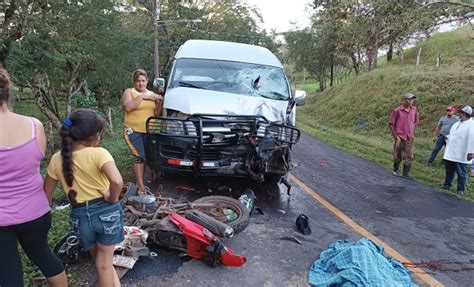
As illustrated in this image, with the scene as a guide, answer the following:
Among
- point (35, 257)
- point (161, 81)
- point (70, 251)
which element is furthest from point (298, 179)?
point (35, 257)

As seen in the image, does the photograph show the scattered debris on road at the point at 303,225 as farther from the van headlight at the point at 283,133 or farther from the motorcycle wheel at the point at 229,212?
the van headlight at the point at 283,133

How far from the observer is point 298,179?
708cm

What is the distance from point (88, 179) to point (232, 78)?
4.10 meters

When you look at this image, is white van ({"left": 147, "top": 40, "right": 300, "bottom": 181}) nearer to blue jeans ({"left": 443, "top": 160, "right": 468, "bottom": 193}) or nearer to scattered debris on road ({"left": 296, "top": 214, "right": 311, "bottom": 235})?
scattered debris on road ({"left": 296, "top": 214, "right": 311, "bottom": 235})

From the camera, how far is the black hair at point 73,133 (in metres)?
2.48

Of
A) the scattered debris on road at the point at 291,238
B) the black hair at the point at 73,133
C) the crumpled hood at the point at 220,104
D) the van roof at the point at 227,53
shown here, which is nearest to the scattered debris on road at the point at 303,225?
the scattered debris on road at the point at 291,238

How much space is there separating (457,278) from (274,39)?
137 feet

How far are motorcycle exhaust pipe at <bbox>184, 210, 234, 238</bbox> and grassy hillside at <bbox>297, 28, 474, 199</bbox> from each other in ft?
18.4

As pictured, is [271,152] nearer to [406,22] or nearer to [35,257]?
[35,257]

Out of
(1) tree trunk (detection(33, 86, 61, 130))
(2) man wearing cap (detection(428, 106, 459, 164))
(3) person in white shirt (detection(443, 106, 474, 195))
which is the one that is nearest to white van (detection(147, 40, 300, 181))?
(3) person in white shirt (detection(443, 106, 474, 195))

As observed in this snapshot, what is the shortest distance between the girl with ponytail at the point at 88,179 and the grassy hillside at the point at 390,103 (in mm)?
6970

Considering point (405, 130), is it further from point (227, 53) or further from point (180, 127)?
point (180, 127)

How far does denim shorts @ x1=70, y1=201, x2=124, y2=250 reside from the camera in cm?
255

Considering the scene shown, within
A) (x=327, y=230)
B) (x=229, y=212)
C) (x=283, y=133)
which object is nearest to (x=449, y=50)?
(x=283, y=133)
